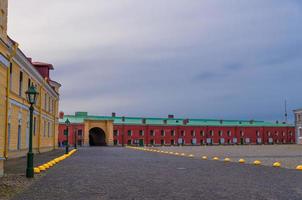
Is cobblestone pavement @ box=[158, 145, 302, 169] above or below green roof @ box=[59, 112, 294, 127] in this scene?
below

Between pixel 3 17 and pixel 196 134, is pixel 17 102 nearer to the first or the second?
pixel 3 17

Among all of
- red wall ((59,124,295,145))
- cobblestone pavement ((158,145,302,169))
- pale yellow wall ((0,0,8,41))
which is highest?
pale yellow wall ((0,0,8,41))

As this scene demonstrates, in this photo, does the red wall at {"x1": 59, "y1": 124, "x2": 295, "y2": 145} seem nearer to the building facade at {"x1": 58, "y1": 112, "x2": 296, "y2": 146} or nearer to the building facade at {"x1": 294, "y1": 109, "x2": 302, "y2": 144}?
the building facade at {"x1": 58, "y1": 112, "x2": 296, "y2": 146}

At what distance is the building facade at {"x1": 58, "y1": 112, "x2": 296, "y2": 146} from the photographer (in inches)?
3593

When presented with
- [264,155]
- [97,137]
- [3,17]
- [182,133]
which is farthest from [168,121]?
[3,17]

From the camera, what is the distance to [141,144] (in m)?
96.9

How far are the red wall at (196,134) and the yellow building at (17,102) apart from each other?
51955mm

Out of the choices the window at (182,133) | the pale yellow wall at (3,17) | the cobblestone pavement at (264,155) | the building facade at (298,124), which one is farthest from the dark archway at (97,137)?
the pale yellow wall at (3,17)

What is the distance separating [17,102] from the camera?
27984 millimetres

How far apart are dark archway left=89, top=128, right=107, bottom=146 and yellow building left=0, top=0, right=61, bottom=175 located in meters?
48.9

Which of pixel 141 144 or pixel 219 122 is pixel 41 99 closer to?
pixel 141 144

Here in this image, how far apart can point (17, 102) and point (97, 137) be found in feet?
232

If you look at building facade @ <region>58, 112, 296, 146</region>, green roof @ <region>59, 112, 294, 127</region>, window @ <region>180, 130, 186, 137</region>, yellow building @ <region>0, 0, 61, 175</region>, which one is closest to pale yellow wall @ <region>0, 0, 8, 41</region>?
yellow building @ <region>0, 0, 61, 175</region>

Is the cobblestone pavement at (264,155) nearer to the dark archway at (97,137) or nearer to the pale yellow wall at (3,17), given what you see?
the pale yellow wall at (3,17)
